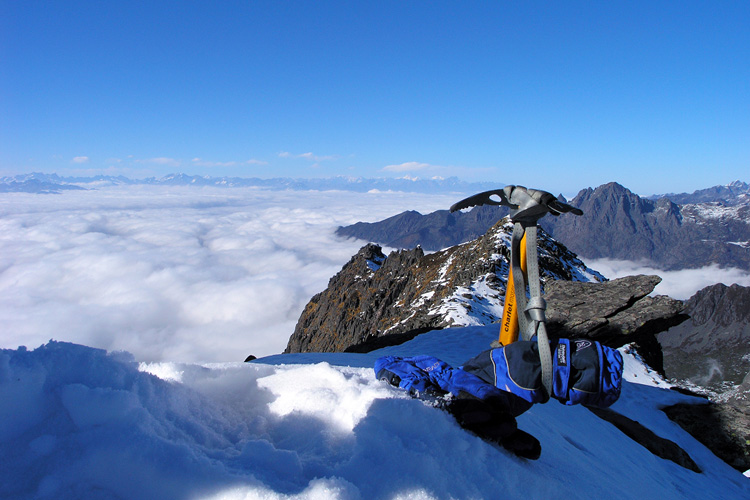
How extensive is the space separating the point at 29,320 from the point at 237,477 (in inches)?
8990

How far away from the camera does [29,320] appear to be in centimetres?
16700

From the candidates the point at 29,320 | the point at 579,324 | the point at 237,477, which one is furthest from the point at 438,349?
the point at 29,320

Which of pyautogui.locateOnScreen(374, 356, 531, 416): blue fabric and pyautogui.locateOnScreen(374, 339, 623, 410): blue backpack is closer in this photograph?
pyautogui.locateOnScreen(374, 339, 623, 410): blue backpack

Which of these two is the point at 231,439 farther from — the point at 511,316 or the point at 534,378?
the point at 511,316

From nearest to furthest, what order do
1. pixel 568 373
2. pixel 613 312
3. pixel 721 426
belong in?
pixel 568 373 < pixel 721 426 < pixel 613 312

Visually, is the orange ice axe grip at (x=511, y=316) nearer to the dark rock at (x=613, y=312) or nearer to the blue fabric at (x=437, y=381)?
the blue fabric at (x=437, y=381)

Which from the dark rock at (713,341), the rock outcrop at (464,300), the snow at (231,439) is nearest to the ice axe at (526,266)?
the snow at (231,439)

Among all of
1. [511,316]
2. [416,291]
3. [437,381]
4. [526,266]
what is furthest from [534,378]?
[416,291]

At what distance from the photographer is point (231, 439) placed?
3.07 metres

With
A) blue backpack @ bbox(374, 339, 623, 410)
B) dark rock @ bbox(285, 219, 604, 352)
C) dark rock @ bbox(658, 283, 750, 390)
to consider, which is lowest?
dark rock @ bbox(658, 283, 750, 390)

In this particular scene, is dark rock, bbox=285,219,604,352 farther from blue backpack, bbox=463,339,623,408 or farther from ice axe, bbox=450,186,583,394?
blue backpack, bbox=463,339,623,408

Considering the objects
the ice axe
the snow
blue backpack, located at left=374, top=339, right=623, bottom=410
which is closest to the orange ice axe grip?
the ice axe

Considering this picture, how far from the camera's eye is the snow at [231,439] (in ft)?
7.47

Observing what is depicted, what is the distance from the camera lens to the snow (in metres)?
2.28
